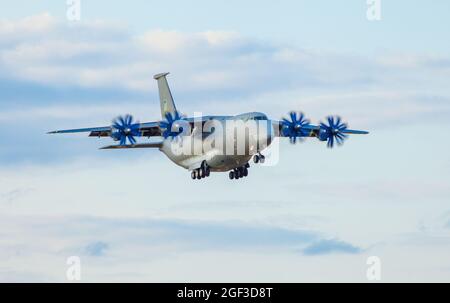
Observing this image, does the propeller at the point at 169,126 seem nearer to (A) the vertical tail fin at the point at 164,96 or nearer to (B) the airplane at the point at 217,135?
(B) the airplane at the point at 217,135

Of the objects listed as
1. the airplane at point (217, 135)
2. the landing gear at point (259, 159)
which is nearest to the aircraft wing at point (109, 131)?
the airplane at point (217, 135)

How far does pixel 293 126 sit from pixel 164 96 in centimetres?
1650

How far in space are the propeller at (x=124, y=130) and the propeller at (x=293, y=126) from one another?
10916mm

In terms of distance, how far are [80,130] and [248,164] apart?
12670mm

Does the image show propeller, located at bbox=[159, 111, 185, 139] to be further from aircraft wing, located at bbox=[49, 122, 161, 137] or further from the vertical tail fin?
the vertical tail fin

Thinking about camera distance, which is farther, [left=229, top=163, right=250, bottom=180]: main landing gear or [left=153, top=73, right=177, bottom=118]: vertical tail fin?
[left=153, top=73, right=177, bottom=118]: vertical tail fin

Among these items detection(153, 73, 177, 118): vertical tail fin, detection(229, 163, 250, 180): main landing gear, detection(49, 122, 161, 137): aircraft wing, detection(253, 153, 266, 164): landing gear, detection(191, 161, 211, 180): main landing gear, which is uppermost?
detection(153, 73, 177, 118): vertical tail fin

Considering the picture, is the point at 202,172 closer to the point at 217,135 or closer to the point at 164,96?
the point at 217,135

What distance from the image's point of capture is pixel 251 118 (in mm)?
90688

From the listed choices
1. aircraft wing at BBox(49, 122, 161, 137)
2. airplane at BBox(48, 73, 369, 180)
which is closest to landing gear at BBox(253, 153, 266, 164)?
airplane at BBox(48, 73, 369, 180)

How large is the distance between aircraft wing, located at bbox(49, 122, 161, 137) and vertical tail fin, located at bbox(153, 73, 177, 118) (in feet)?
32.3

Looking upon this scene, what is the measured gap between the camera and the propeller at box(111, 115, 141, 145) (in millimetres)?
94125

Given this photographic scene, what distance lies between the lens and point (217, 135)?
93.8m
